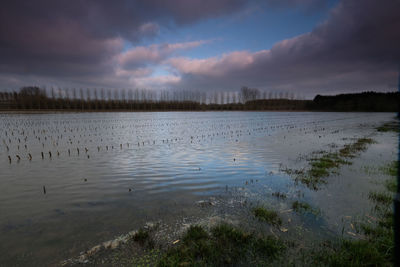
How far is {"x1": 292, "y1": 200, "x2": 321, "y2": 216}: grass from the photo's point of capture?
618 cm

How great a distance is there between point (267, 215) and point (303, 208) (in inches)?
60.9

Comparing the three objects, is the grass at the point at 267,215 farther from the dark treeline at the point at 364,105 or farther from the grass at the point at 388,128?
the dark treeline at the point at 364,105

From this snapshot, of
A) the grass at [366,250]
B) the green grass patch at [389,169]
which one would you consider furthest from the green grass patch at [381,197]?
the green grass patch at [389,169]

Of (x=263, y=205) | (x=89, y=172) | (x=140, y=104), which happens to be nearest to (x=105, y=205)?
(x=89, y=172)

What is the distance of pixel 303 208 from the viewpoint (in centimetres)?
646

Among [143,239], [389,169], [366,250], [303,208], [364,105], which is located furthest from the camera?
[364,105]

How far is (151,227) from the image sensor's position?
5484 mm

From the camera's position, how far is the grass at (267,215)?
5.61 metres

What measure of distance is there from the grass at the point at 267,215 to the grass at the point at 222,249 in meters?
0.96

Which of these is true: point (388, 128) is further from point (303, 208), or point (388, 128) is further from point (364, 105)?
point (364, 105)

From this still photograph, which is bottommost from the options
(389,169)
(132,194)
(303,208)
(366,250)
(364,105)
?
(132,194)

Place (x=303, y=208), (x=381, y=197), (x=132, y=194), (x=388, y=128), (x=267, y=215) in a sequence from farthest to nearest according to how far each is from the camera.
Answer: (x=388, y=128)
(x=132, y=194)
(x=381, y=197)
(x=303, y=208)
(x=267, y=215)

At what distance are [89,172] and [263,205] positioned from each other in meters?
9.95

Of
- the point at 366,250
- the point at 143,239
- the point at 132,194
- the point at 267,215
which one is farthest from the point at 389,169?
the point at 132,194
